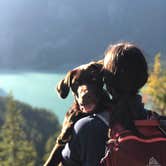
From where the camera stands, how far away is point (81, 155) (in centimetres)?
264

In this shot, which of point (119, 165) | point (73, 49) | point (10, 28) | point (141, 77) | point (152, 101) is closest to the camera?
point (119, 165)

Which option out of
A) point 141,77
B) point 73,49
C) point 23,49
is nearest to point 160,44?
point 73,49

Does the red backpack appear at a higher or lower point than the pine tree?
higher

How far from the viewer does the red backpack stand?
99.9 inches

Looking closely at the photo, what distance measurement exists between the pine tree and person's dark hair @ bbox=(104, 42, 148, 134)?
36.7 metres

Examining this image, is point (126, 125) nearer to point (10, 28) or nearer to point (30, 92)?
point (30, 92)

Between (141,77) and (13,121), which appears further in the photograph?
(13,121)

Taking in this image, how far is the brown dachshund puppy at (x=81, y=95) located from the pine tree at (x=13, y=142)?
120 ft

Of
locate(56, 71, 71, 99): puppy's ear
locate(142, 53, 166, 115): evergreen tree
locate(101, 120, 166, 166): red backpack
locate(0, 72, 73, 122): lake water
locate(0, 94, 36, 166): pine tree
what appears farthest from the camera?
locate(0, 72, 73, 122): lake water

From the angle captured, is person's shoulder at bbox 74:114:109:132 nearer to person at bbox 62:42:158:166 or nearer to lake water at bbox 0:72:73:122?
person at bbox 62:42:158:166

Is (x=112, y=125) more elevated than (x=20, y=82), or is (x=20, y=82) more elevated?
(x=112, y=125)

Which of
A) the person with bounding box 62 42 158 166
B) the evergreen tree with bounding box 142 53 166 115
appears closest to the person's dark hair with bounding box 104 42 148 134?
the person with bounding box 62 42 158 166

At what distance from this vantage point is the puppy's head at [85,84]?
108 inches

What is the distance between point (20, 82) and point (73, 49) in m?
26.4
